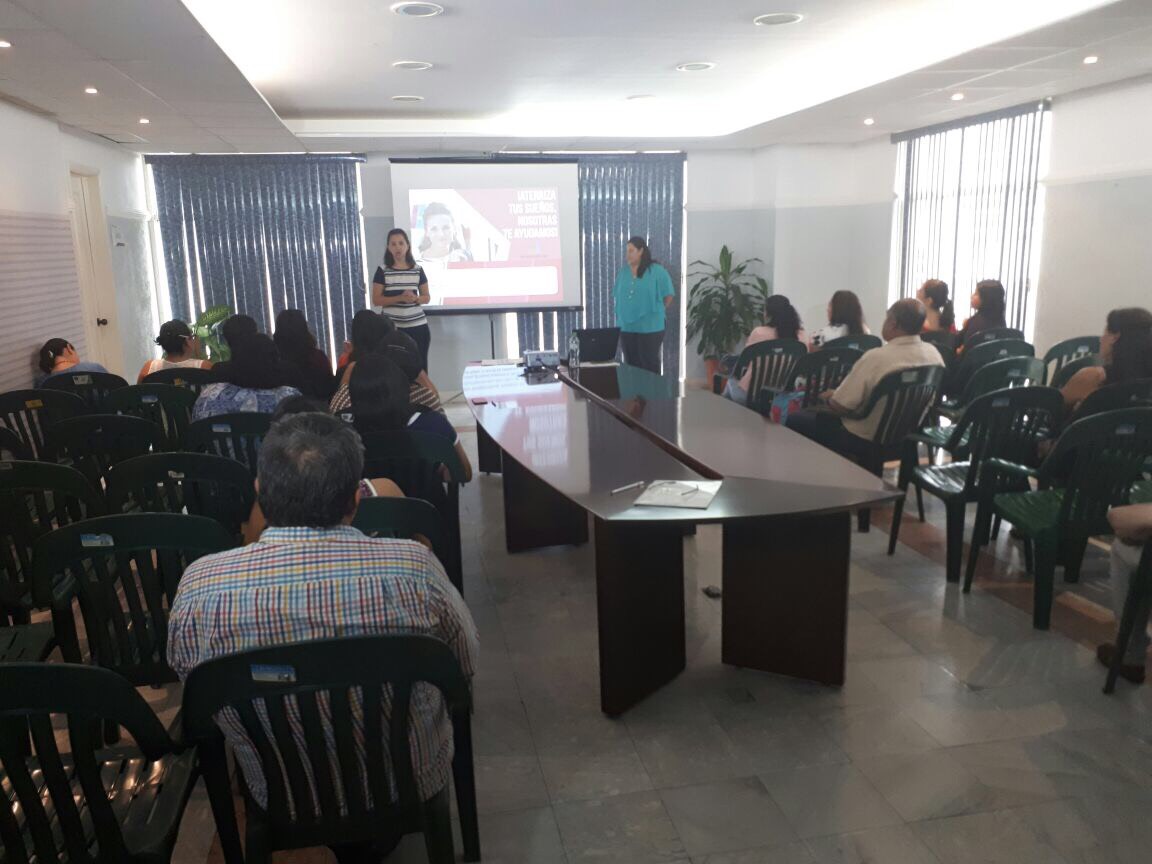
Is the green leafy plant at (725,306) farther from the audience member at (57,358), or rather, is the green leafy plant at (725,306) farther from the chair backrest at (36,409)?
the chair backrest at (36,409)

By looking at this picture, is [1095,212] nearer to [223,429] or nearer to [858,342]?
[858,342]

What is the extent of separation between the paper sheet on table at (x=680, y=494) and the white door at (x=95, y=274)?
6.00m

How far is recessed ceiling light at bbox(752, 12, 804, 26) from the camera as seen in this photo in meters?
4.53

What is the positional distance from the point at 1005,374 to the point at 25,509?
4.40m

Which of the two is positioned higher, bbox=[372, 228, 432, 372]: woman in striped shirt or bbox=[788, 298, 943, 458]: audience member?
bbox=[372, 228, 432, 372]: woman in striped shirt

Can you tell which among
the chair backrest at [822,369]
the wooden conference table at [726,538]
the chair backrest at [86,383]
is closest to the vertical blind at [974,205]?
the chair backrest at [822,369]

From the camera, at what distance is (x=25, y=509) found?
262 cm

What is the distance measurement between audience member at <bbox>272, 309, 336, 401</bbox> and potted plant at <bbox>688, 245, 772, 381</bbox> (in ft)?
17.6

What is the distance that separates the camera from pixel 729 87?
6.64 m

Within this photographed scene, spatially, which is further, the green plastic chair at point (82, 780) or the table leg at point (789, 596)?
the table leg at point (789, 596)

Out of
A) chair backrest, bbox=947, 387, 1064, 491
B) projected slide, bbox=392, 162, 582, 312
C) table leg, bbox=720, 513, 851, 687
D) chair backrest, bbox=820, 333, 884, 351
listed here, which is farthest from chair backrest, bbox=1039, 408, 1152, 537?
projected slide, bbox=392, 162, 582, 312

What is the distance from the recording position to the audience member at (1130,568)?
2.48m

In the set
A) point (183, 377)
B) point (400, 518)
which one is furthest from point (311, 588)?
point (183, 377)

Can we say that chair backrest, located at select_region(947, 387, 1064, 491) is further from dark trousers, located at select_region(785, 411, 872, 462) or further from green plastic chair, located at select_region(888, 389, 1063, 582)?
dark trousers, located at select_region(785, 411, 872, 462)
